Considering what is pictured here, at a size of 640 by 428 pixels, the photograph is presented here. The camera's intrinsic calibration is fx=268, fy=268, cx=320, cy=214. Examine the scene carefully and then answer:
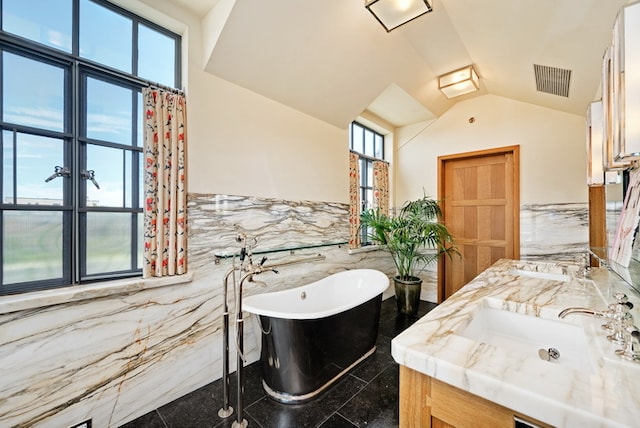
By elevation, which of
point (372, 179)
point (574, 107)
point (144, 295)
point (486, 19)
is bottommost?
point (144, 295)

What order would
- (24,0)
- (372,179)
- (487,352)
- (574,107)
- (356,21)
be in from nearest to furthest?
(487,352)
(24,0)
(356,21)
(574,107)
(372,179)

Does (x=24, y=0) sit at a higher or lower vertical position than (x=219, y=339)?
higher

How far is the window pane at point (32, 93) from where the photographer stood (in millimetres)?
1434

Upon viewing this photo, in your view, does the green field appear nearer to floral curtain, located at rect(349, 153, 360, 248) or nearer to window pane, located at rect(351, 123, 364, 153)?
floral curtain, located at rect(349, 153, 360, 248)

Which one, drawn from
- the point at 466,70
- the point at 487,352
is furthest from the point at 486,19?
the point at 487,352

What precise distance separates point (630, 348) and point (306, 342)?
1.50 metres

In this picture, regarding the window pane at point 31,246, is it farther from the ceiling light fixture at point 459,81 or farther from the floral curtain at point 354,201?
the ceiling light fixture at point 459,81

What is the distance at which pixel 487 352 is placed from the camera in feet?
2.72

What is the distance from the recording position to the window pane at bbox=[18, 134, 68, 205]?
4.83 ft

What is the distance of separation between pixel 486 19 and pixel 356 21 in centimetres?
95

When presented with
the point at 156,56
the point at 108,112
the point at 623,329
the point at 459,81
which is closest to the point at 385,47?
the point at 459,81

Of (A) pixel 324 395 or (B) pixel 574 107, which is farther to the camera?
(B) pixel 574 107

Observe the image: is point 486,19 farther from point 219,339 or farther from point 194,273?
point 219,339

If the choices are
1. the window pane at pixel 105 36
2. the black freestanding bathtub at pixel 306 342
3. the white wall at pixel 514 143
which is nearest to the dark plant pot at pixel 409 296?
the black freestanding bathtub at pixel 306 342
